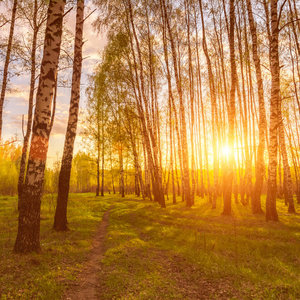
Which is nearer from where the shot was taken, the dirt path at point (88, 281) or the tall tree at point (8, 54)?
the dirt path at point (88, 281)

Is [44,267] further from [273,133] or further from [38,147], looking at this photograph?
[273,133]

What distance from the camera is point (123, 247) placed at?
22.8 feet

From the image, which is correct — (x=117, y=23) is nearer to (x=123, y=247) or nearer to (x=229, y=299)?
(x=123, y=247)

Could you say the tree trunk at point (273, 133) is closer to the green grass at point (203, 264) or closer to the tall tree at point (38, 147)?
the green grass at point (203, 264)

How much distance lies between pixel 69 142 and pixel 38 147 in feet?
10.6

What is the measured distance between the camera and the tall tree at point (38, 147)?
5562 mm

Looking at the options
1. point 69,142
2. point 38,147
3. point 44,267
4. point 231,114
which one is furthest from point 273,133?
point 44,267

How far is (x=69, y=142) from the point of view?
8.91 m

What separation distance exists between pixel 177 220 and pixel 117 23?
17.5 metres

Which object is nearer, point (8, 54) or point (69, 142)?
point (69, 142)

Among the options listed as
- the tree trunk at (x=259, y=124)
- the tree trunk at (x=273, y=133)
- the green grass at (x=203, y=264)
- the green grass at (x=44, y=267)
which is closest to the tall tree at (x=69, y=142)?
the green grass at (x=44, y=267)

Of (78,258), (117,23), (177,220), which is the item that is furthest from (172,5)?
(78,258)

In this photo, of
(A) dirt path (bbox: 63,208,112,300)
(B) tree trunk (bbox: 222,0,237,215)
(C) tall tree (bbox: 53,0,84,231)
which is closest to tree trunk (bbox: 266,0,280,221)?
(B) tree trunk (bbox: 222,0,237,215)

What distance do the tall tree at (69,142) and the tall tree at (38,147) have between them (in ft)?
9.59
